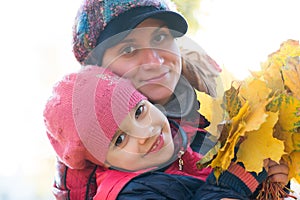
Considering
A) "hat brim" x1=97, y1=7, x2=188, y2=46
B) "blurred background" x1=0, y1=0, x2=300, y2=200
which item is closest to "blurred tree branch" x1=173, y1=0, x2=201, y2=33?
"blurred background" x1=0, y1=0, x2=300, y2=200

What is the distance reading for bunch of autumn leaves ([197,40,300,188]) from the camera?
0.55 m

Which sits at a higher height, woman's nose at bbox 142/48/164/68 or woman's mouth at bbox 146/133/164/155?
woman's nose at bbox 142/48/164/68

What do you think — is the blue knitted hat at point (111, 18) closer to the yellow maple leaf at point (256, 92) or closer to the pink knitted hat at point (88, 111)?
the pink knitted hat at point (88, 111)

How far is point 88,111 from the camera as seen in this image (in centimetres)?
65

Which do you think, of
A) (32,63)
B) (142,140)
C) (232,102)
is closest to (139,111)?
(142,140)

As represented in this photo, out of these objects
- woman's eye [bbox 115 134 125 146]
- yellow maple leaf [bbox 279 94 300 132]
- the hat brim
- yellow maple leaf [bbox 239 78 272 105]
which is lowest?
woman's eye [bbox 115 134 125 146]

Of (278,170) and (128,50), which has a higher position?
(128,50)

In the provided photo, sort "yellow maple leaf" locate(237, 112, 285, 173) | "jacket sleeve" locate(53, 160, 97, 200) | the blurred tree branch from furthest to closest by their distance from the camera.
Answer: the blurred tree branch, "jacket sleeve" locate(53, 160, 97, 200), "yellow maple leaf" locate(237, 112, 285, 173)

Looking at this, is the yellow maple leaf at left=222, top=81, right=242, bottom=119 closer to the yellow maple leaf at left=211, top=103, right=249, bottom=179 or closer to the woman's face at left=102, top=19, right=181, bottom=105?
the yellow maple leaf at left=211, top=103, right=249, bottom=179

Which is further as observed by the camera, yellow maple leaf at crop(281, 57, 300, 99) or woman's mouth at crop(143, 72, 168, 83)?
woman's mouth at crop(143, 72, 168, 83)

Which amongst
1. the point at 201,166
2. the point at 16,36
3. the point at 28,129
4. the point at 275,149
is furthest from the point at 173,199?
the point at 16,36

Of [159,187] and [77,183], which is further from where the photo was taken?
[77,183]

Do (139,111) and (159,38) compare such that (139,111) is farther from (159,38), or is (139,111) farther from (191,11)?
(191,11)

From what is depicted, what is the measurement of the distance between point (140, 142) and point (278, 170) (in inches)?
8.1
